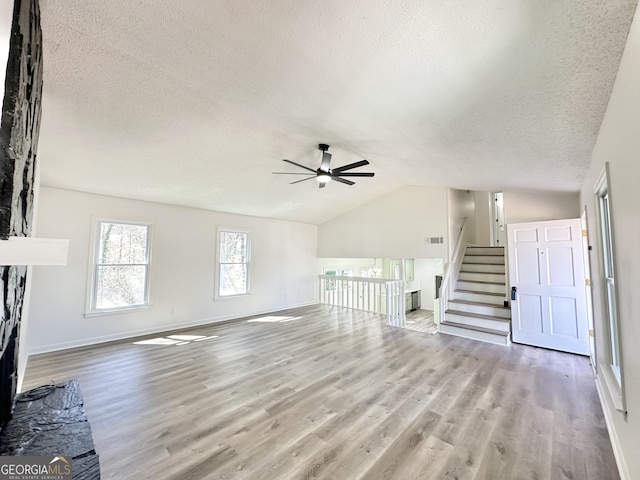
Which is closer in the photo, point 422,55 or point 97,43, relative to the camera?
point 422,55

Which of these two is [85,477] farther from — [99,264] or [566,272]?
[566,272]

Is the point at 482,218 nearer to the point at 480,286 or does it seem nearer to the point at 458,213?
the point at 458,213

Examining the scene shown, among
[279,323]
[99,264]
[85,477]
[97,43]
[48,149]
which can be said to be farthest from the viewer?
[279,323]

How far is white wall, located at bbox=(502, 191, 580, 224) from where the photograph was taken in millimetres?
4492

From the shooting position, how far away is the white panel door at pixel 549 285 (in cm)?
404

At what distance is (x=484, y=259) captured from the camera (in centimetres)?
620

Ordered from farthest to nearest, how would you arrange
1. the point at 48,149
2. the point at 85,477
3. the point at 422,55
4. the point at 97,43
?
the point at 48,149, the point at 97,43, the point at 422,55, the point at 85,477

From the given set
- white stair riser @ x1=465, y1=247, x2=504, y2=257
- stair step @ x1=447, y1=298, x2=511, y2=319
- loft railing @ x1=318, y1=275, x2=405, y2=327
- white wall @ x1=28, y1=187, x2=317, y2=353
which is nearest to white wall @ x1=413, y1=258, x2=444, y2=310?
loft railing @ x1=318, y1=275, x2=405, y2=327

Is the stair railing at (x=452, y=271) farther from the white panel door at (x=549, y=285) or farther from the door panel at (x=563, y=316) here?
the door panel at (x=563, y=316)

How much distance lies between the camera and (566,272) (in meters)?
4.12

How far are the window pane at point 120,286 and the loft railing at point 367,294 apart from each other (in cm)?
459

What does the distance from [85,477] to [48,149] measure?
3.58 metres

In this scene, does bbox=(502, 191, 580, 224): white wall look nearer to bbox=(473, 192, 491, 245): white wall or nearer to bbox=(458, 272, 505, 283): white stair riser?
bbox=(458, 272, 505, 283): white stair riser

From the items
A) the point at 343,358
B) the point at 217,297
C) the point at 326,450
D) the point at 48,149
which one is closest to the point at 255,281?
the point at 217,297
